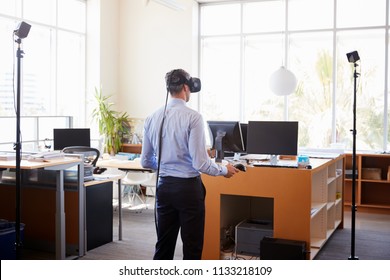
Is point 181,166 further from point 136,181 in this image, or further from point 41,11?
point 41,11

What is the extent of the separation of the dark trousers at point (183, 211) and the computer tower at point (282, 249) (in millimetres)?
1149

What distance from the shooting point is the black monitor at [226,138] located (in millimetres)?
4953

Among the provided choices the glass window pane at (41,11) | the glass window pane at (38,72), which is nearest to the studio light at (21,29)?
the glass window pane at (38,72)

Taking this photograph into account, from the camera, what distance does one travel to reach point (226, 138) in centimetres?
499

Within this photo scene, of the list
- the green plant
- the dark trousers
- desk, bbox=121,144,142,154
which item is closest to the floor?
desk, bbox=121,144,142,154

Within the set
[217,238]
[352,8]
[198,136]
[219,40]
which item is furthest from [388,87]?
[198,136]

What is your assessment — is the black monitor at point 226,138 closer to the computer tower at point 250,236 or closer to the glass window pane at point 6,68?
the computer tower at point 250,236

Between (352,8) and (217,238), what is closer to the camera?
(217,238)

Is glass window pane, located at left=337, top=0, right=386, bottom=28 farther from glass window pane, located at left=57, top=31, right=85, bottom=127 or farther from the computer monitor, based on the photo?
glass window pane, located at left=57, top=31, right=85, bottom=127

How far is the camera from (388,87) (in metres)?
8.00

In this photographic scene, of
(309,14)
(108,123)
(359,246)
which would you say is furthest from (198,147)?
(309,14)

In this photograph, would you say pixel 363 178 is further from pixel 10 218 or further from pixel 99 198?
pixel 10 218

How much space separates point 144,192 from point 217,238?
443cm

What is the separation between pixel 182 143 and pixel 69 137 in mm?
4136
